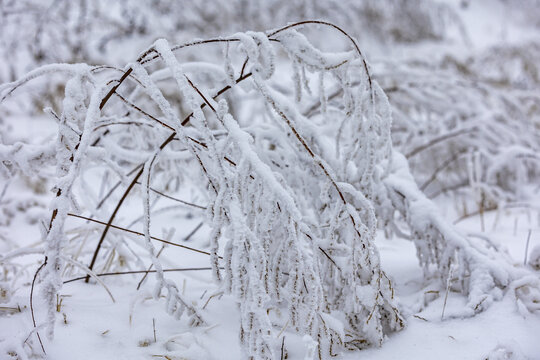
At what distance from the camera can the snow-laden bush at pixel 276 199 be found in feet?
2.82

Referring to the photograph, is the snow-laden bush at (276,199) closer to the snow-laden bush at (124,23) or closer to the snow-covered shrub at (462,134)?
the snow-covered shrub at (462,134)

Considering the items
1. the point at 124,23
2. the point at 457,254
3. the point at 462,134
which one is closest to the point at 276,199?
the point at 457,254

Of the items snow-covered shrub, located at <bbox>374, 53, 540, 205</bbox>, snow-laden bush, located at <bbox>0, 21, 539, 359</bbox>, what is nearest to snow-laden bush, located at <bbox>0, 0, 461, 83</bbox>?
snow-covered shrub, located at <bbox>374, 53, 540, 205</bbox>

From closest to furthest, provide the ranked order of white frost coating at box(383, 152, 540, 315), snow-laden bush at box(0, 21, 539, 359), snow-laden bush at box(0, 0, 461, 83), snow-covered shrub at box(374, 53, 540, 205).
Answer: snow-laden bush at box(0, 21, 539, 359)
white frost coating at box(383, 152, 540, 315)
snow-covered shrub at box(374, 53, 540, 205)
snow-laden bush at box(0, 0, 461, 83)

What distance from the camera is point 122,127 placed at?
4.99 feet

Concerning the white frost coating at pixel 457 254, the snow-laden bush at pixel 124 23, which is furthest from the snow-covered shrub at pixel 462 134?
the snow-laden bush at pixel 124 23

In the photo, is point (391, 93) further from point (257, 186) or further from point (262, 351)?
point (262, 351)

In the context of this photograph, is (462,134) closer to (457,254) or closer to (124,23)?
(457,254)

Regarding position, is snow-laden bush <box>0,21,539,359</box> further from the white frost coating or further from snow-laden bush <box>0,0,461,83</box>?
snow-laden bush <box>0,0,461,83</box>

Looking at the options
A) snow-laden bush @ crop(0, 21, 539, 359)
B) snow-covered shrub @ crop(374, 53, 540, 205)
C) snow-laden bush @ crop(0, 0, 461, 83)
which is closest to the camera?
snow-laden bush @ crop(0, 21, 539, 359)

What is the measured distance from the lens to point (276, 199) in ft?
2.95

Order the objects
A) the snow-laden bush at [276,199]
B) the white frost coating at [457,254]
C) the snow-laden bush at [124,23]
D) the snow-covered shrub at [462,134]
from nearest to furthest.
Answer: the snow-laden bush at [276,199] → the white frost coating at [457,254] → the snow-covered shrub at [462,134] → the snow-laden bush at [124,23]

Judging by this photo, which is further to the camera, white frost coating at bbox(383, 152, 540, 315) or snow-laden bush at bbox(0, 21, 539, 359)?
white frost coating at bbox(383, 152, 540, 315)

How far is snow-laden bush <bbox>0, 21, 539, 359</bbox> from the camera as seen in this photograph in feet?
2.82
